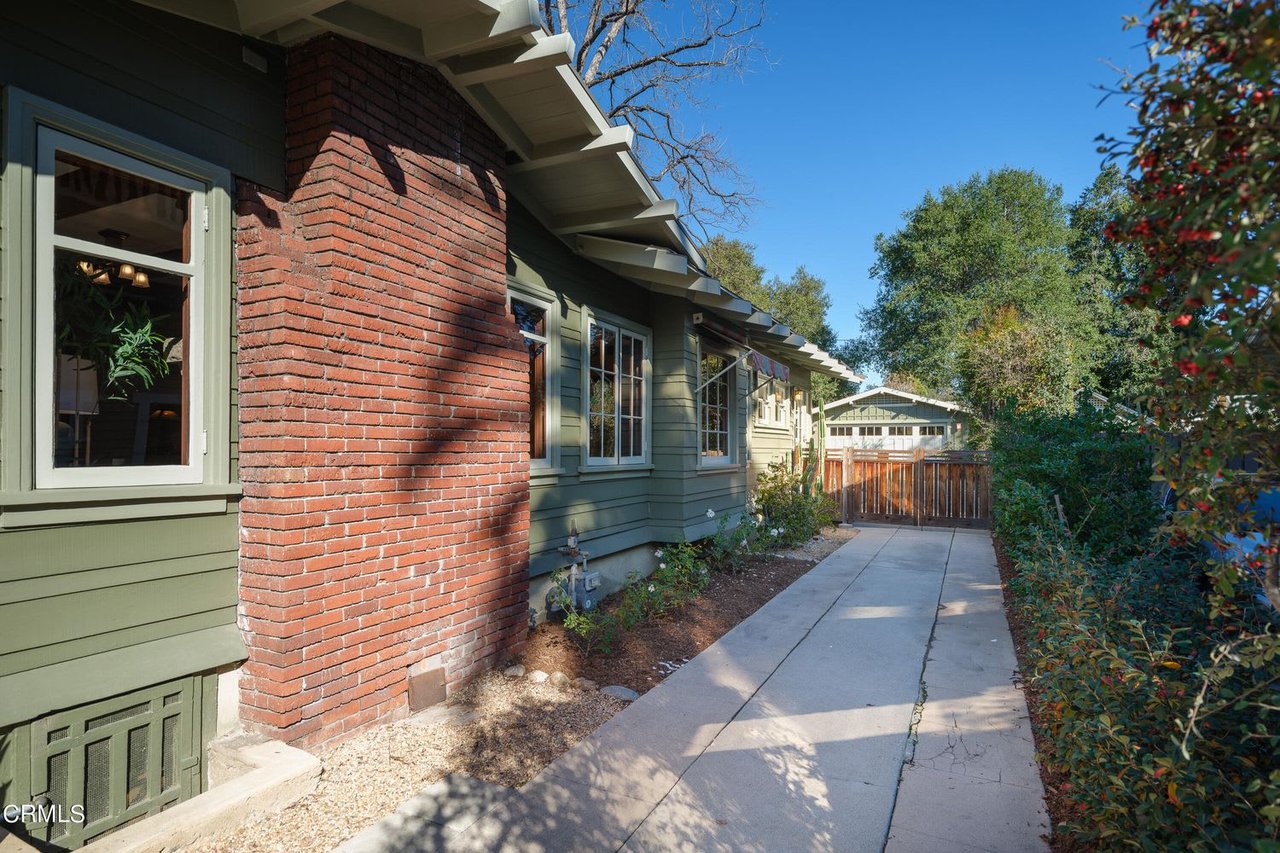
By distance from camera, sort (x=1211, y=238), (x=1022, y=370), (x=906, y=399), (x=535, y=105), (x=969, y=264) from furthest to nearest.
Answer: (x=969, y=264) < (x=906, y=399) < (x=1022, y=370) < (x=535, y=105) < (x=1211, y=238)

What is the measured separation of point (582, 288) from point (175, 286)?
3906 millimetres

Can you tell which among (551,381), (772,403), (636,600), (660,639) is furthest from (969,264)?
(660,639)

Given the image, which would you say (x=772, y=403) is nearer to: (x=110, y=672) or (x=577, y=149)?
(x=577, y=149)

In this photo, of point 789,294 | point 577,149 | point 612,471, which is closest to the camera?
point 577,149

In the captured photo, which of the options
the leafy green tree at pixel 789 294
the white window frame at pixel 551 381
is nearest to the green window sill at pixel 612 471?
the white window frame at pixel 551 381

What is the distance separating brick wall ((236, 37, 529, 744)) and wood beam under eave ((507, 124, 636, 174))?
41 centimetres

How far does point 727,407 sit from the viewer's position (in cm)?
1015

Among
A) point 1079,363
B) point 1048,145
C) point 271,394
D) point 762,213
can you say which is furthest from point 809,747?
point 1079,363

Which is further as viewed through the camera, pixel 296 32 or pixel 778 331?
pixel 778 331

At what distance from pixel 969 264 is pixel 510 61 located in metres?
33.0

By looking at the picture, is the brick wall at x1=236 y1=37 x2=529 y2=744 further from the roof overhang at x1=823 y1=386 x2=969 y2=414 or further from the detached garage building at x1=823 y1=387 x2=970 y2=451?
the detached garage building at x1=823 y1=387 x2=970 y2=451

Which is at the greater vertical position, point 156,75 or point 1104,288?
point 1104,288

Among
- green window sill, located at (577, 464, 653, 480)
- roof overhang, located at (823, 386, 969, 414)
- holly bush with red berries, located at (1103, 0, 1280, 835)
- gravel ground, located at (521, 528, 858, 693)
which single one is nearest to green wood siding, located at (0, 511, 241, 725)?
gravel ground, located at (521, 528, 858, 693)

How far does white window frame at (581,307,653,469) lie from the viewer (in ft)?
22.4
